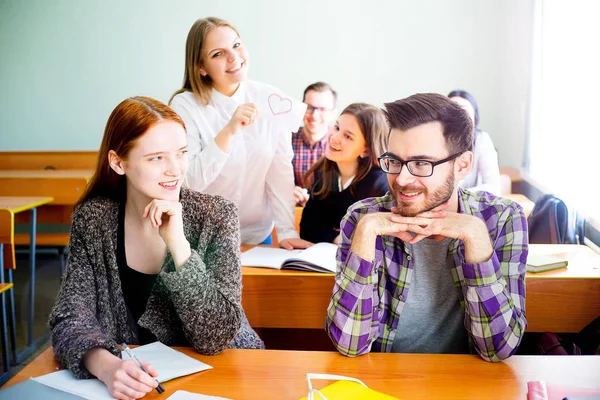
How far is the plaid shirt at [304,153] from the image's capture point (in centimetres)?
390

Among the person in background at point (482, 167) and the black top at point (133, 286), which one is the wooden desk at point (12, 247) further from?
the person in background at point (482, 167)

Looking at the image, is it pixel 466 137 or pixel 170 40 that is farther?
pixel 170 40

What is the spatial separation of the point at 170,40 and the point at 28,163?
144 centimetres

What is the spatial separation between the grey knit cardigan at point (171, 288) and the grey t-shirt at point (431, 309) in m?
0.37

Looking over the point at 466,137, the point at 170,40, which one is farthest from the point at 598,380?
the point at 170,40

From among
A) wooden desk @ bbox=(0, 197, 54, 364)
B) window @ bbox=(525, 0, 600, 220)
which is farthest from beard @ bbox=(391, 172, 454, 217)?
wooden desk @ bbox=(0, 197, 54, 364)

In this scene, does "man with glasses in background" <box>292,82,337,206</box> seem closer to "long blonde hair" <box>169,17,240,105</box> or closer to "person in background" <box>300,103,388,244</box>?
"person in background" <box>300,103,388,244</box>

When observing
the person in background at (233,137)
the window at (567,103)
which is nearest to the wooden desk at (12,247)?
the person in background at (233,137)

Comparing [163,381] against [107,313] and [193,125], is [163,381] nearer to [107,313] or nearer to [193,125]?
[107,313]

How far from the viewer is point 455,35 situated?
4793 mm

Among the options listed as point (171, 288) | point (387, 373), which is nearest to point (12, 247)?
point (171, 288)

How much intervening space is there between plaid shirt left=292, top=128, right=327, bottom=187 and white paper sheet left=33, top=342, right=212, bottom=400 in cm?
265

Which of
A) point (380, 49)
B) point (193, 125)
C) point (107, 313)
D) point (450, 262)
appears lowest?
point (107, 313)

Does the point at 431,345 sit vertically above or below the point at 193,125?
below
